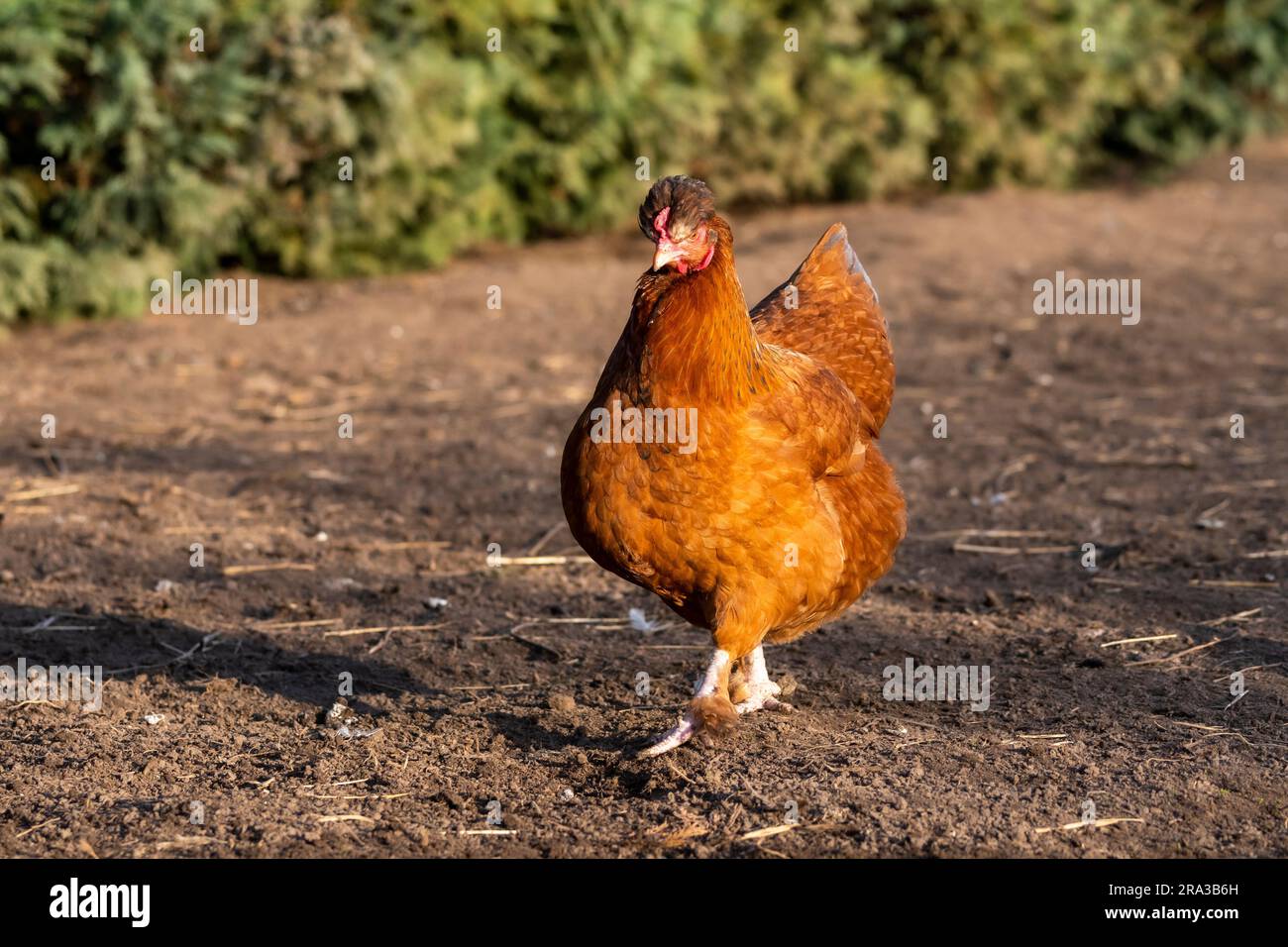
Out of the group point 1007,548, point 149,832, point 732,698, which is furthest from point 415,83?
point 149,832

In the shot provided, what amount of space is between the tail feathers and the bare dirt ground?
974mm

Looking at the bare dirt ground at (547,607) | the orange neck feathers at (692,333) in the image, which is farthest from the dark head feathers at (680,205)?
the bare dirt ground at (547,607)

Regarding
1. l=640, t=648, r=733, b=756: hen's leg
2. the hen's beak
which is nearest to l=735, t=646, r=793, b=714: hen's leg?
l=640, t=648, r=733, b=756: hen's leg

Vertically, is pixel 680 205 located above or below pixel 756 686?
above

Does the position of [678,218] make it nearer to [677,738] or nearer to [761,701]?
[677,738]

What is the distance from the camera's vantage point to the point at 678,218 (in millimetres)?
3863

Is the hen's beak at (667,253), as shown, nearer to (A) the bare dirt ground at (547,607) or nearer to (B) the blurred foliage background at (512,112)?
(A) the bare dirt ground at (547,607)

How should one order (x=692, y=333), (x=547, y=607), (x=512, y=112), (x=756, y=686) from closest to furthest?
(x=692, y=333) → (x=756, y=686) → (x=547, y=607) → (x=512, y=112)

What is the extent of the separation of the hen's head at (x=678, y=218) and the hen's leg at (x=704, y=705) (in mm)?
1128

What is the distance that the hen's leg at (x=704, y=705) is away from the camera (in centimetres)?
417

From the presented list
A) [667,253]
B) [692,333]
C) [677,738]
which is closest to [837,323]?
[692,333]

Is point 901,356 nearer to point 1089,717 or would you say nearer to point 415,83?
point 415,83

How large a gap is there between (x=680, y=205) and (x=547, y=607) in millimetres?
2286

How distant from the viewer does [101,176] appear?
372 inches
